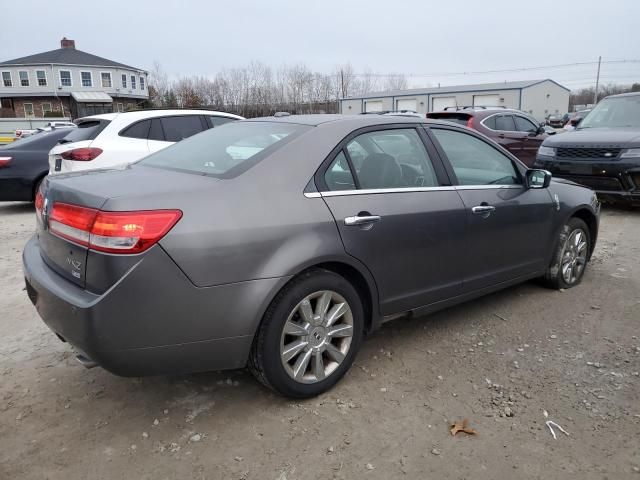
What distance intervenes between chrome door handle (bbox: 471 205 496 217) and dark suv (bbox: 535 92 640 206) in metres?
5.18

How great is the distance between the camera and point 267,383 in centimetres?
287

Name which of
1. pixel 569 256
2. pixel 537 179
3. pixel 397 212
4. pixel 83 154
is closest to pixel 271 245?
pixel 397 212

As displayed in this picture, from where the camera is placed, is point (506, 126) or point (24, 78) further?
point (24, 78)

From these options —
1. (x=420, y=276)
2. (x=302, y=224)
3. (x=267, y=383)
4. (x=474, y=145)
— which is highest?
(x=474, y=145)

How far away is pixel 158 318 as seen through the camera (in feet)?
8.08

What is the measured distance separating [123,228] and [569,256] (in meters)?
3.99

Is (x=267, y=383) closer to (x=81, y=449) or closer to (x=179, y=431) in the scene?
(x=179, y=431)

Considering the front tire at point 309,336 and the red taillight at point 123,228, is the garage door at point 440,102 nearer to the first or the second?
the front tire at point 309,336

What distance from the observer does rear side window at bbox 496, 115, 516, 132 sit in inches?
461

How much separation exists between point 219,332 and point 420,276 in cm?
146

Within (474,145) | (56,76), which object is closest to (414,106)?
(56,76)

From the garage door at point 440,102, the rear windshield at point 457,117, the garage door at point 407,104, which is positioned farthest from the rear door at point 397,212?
the garage door at point 407,104

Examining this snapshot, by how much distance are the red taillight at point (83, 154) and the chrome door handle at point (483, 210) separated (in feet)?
17.6

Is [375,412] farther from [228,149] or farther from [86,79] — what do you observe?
[86,79]
